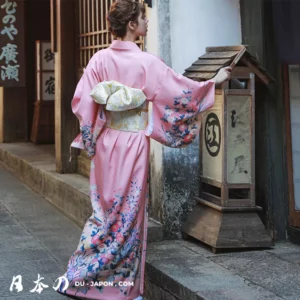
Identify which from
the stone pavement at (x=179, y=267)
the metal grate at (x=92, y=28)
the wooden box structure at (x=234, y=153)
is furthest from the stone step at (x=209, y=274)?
the metal grate at (x=92, y=28)

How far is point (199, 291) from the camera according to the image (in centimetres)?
552

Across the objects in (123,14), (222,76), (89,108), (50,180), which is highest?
(123,14)

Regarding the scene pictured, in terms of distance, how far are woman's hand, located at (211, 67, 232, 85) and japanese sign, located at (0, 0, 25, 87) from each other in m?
7.52

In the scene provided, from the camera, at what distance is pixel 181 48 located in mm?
7152

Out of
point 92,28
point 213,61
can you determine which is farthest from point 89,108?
point 92,28

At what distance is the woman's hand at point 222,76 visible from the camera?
594 centimetres

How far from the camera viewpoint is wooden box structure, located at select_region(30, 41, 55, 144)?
14328 mm

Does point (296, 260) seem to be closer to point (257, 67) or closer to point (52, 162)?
point (257, 67)

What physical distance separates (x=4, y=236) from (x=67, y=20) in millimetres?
3346

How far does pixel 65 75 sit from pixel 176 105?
486 cm

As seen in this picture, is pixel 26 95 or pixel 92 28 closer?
pixel 92 28

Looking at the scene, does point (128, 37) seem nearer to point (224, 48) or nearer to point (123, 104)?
point (123, 104)

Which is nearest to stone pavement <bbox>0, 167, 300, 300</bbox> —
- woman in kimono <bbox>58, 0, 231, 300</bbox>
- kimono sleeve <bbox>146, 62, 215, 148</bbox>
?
woman in kimono <bbox>58, 0, 231, 300</bbox>

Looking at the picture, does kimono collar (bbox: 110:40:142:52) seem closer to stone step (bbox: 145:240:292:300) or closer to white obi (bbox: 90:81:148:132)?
white obi (bbox: 90:81:148:132)
